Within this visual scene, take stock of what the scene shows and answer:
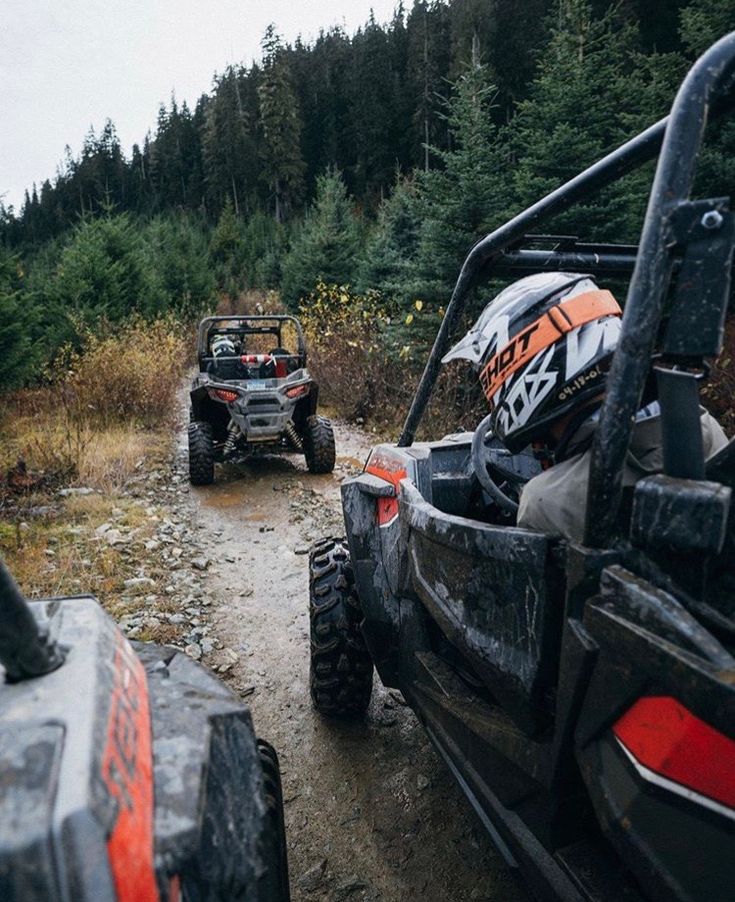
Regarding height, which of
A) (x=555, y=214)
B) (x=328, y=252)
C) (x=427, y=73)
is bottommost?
(x=555, y=214)

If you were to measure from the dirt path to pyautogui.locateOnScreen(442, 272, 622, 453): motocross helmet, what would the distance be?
124 centimetres

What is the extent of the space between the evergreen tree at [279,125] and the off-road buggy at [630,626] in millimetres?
41704

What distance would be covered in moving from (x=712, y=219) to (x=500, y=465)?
1.55m

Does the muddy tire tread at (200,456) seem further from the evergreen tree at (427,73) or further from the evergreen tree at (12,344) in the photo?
the evergreen tree at (427,73)

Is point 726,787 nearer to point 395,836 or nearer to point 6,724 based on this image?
point 6,724

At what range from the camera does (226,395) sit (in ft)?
19.0

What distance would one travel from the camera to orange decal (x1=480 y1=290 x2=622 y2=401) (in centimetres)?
133

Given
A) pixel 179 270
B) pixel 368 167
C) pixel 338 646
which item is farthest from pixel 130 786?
pixel 368 167

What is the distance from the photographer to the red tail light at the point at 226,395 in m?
5.79

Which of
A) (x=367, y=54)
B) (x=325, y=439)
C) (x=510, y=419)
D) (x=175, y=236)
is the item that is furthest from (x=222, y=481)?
(x=367, y=54)

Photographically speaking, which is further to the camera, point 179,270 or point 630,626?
point 179,270

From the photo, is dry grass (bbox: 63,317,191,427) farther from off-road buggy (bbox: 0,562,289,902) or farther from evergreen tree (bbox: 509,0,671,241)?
off-road buggy (bbox: 0,562,289,902)

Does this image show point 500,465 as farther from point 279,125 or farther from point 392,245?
point 279,125

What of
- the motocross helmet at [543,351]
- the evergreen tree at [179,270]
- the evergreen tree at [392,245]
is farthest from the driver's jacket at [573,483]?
the evergreen tree at [179,270]
